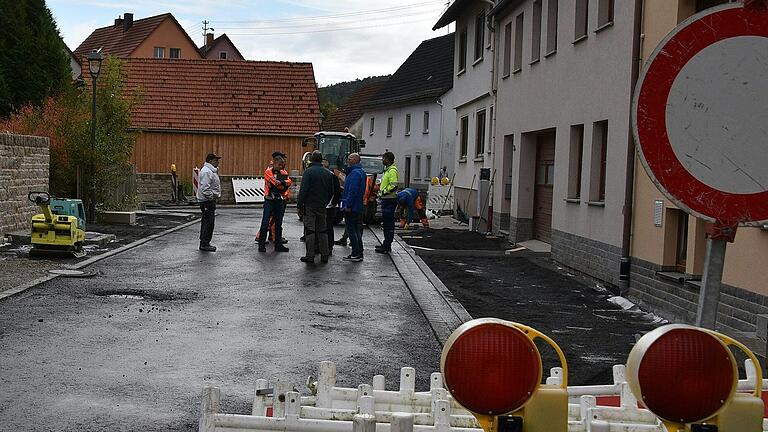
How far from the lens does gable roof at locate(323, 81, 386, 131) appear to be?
249ft

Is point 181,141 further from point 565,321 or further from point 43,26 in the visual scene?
point 565,321

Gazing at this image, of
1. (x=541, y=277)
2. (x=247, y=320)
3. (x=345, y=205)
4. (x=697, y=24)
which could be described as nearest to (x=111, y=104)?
(x=345, y=205)

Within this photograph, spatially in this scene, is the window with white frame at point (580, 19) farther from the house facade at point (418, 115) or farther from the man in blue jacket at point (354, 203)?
the house facade at point (418, 115)

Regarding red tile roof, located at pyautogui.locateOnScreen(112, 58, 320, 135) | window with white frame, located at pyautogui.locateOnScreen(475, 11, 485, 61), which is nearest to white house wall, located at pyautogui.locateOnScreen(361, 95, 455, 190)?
red tile roof, located at pyautogui.locateOnScreen(112, 58, 320, 135)

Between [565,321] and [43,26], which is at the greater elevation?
[43,26]

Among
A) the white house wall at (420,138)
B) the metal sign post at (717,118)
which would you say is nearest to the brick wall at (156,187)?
the white house wall at (420,138)

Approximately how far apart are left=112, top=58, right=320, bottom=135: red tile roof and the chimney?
83.0 feet

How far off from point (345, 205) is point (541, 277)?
409cm

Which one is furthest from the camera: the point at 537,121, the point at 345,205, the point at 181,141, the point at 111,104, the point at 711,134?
the point at 181,141

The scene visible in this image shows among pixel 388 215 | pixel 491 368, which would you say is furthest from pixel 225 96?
pixel 491 368

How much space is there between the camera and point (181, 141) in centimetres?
5019

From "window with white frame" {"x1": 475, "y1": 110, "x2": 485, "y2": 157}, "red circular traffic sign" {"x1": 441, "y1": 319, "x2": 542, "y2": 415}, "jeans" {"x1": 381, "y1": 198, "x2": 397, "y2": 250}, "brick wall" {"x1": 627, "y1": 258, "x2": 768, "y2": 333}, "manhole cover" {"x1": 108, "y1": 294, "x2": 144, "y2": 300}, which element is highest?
"window with white frame" {"x1": 475, "y1": 110, "x2": 485, "y2": 157}

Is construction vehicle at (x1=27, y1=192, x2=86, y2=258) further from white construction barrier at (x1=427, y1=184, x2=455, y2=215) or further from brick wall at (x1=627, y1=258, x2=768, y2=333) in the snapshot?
white construction barrier at (x1=427, y1=184, x2=455, y2=215)

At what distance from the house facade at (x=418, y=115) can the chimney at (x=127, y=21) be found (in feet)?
63.8
